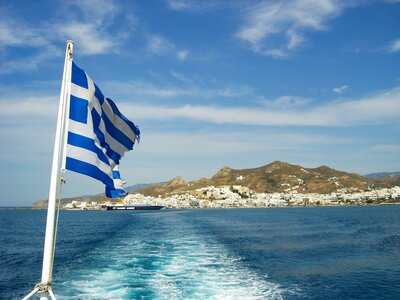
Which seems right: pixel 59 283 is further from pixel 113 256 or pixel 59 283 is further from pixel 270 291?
pixel 270 291

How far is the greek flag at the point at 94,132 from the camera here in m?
10.1

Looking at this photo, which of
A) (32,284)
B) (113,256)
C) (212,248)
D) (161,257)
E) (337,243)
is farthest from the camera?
(337,243)

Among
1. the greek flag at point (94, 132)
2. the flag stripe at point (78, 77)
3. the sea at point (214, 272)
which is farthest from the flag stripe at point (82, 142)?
the sea at point (214, 272)

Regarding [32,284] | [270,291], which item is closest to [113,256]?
[32,284]

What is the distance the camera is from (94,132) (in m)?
11.4

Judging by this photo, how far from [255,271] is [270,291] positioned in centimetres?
799

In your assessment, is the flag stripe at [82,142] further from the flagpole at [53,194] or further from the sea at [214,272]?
the sea at [214,272]

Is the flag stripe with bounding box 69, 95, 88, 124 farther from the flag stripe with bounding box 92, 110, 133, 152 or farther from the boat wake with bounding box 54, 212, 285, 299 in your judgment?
the boat wake with bounding box 54, 212, 285, 299

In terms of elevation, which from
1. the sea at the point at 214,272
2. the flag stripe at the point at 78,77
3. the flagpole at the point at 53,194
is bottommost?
the sea at the point at 214,272

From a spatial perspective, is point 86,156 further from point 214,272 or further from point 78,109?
point 214,272

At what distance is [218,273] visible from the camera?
1331 inches

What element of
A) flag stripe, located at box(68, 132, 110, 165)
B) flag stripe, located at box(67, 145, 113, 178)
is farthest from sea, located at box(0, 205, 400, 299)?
flag stripe, located at box(68, 132, 110, 165)

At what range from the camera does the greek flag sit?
33.2 feet

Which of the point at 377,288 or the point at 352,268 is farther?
the point at 352,268
